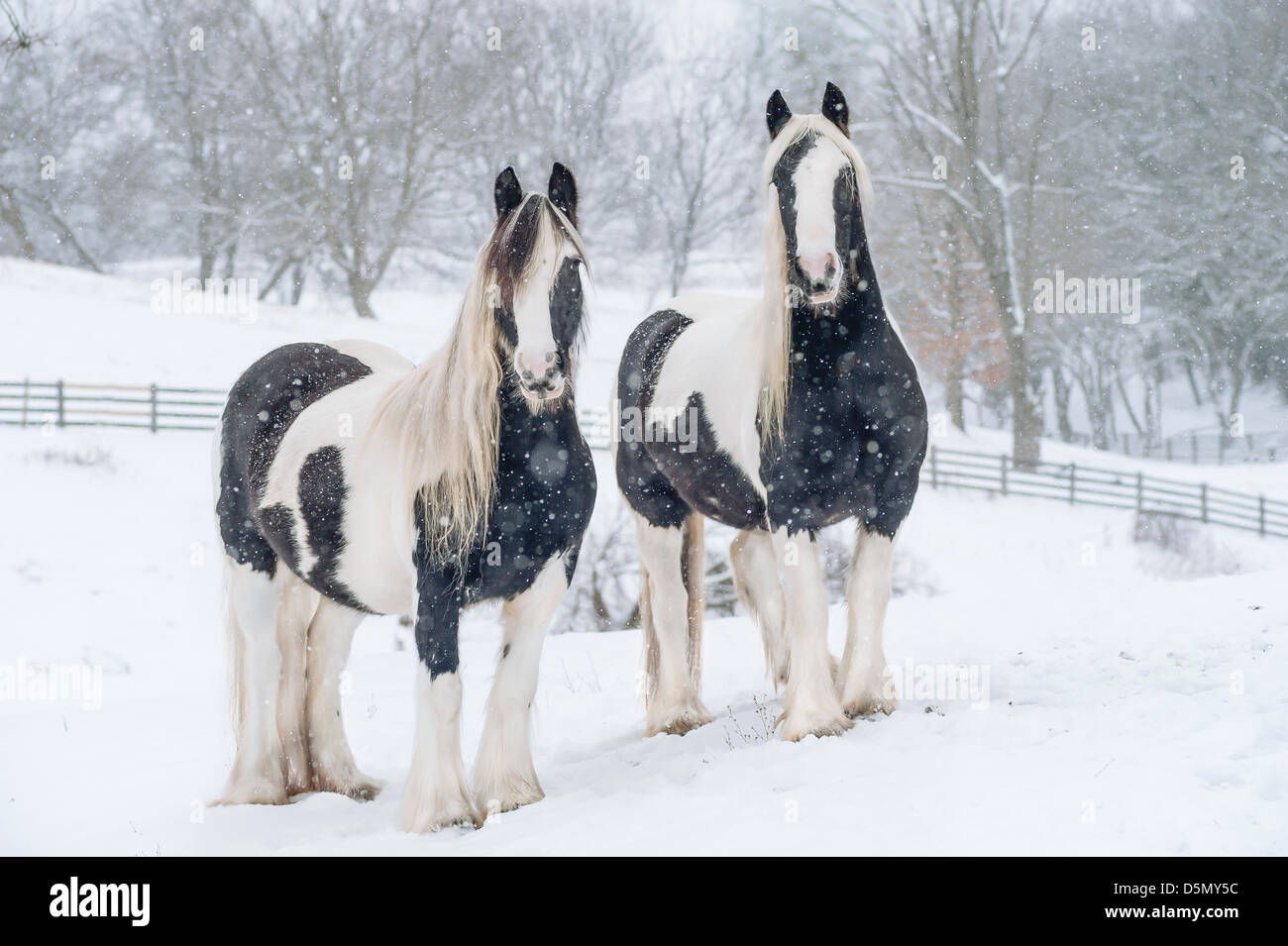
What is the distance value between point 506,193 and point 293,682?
9.34 ft

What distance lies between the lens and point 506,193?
4574 mm

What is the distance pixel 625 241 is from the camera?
26.1 metres

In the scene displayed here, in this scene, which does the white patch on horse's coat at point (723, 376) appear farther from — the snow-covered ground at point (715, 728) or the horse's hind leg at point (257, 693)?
the horse's hind leg at point (257, 693)

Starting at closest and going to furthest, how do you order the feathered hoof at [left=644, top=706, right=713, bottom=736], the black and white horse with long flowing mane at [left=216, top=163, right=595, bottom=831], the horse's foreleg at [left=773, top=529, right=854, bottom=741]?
1. the black and white horse with long flowing mane at [left=216, top=163, right=595, bottom=831]
2. the horse's foreleg at [left=773, top=529, right=854, bottom=741]
3. the feathered hoof at [left=644, top=706, right=713, bottom=736]

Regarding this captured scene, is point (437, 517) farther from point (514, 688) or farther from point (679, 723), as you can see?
point (679, 723)

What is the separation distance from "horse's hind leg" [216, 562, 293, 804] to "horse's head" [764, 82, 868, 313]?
308cm

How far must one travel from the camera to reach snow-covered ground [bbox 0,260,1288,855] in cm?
379

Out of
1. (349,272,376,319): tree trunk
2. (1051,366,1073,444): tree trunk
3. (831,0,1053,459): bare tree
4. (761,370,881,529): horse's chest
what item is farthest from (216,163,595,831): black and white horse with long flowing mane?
(1051,366,1073,444): tree trunk

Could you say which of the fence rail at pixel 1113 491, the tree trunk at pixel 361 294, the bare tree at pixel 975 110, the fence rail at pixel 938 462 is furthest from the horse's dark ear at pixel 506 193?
the tree trunk at pixel 361 294

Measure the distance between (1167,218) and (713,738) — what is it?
20.9m

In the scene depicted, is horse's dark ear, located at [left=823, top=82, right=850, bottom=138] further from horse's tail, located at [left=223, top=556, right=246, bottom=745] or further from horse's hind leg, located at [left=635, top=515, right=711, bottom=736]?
horse's tail, located at [left=223, top=556, right=246, bottom=745]

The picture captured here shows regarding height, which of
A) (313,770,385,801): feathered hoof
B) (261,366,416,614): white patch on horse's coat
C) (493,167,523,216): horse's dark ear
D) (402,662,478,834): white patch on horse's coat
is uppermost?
(493,167,523,216): horse's dark ear

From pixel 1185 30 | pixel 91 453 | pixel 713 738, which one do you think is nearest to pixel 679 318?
pixel 713 738

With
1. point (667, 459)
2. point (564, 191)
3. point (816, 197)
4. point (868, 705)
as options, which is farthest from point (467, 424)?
point (868, 705)
